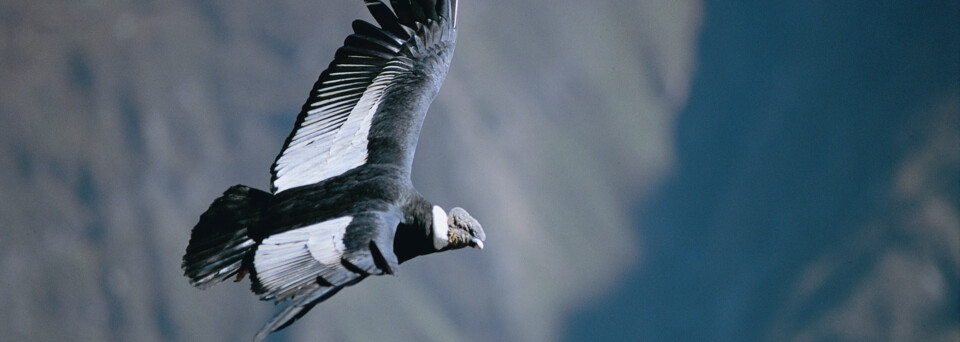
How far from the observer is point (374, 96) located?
4.08 m

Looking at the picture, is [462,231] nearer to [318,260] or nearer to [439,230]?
[439,230]

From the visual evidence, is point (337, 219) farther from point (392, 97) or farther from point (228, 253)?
point (392, 97)

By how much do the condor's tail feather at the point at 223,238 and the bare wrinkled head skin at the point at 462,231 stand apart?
2.39 ft

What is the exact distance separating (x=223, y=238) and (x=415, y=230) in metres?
0.73

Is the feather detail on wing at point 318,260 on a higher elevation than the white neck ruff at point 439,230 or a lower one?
lower

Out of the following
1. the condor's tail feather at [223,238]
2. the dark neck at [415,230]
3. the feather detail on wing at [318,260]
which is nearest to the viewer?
the feather detail on wing at [318,260]

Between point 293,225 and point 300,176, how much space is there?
414 mm

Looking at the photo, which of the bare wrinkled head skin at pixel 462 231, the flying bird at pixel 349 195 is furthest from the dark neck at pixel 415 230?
the bare wrinkled head skin at pixel 462 231

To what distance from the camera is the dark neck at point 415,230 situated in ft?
11.8

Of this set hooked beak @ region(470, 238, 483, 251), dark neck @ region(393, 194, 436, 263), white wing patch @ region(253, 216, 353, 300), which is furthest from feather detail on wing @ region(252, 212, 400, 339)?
hooked beak @ region(470, 238, 483, 251)

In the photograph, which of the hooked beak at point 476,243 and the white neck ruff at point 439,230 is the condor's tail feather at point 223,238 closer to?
the white neck ruff at point 439,230

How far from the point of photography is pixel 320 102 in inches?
157

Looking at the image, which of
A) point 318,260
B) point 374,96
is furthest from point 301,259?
point 374,96

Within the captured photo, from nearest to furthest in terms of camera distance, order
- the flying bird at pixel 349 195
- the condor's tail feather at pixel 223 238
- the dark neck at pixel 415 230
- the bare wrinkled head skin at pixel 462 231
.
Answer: the flying bird at pixel 349 195
the condor's tail feather at pixel 223 238
the dark neck at pixel 415 230
the bare wrinkled head skin at pixel 462 231
